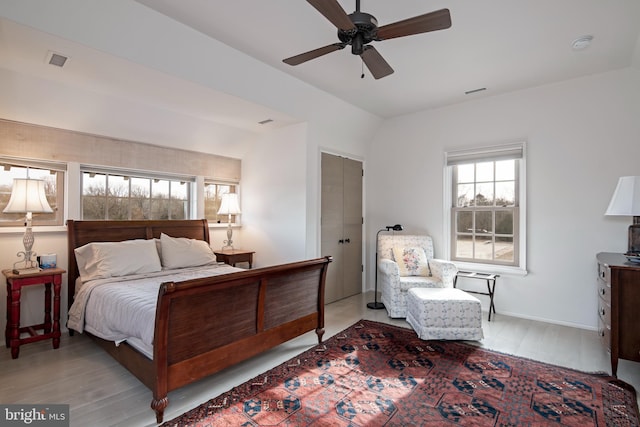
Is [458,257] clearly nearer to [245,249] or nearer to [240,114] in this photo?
[245,249]

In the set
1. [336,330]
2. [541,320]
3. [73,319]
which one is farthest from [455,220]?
[73,319]

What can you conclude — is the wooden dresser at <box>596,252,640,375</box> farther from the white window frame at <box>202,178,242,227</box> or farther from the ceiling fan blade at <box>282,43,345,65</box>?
the white window frame at <box>202,178,242,227</box>

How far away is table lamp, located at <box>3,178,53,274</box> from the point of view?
2.87 m

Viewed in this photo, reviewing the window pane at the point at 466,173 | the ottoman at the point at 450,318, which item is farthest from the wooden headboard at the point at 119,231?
the window pane at the point at 466,173

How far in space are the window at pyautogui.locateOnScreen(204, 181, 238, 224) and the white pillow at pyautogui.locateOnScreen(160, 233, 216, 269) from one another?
2.60ft

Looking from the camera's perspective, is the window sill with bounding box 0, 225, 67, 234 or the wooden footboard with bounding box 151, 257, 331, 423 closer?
the wooden footboard with bounding box 151, 257, 331, 423

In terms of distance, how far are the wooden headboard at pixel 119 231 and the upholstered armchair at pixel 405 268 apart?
8.04ft

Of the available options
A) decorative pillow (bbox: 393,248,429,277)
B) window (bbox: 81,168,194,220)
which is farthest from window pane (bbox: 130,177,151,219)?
decorative pillow (bbox: 393,248,429,277)

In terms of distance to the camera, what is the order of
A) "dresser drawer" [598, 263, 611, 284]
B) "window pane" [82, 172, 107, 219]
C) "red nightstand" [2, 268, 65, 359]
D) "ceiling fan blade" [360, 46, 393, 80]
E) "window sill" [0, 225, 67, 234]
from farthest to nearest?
1. "window pane" [82, 172, 107, 219]
2. "window sill" [0, 225, 67, 234]
3. "red nightstand" [2, 268, 65, 359]
4. "dresser drawer" [598, 263, 611, 284]
5. "ceiling fan blade" [360, 46, 393, 80]

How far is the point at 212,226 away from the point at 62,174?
71.1 inches

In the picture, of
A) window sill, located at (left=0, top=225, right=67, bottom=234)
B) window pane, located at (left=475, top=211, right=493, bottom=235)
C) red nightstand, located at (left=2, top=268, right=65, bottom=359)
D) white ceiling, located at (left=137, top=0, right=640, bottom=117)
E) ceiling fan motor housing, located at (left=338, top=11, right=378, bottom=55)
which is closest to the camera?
ceiling fan motor housing, located at (left=338, top=11, right=378, bottom=55)

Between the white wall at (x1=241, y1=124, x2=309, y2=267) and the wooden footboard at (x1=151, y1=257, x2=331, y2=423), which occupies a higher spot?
the white wall at (x1=241, y1=124, x2=309, y2=267)

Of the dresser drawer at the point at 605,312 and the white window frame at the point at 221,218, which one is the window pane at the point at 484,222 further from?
A: the white window frame at the point at 221,218

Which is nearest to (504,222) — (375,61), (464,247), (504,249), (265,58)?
(504,249)
